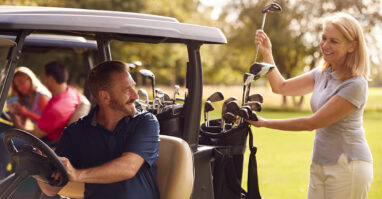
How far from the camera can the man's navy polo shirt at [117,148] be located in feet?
7.97

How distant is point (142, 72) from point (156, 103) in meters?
0.44

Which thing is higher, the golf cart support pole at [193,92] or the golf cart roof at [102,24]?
the golf cart roof at [102,24]

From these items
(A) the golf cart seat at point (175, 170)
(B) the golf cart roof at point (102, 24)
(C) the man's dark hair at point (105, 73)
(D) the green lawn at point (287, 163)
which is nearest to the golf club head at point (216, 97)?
(A) the golf cart seat at point (175, 170)

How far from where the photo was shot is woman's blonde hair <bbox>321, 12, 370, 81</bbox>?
266 centimetres

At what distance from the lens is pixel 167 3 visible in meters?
28.9

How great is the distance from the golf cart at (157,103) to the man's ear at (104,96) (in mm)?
272

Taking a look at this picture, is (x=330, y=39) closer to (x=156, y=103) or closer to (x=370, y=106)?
(x=156, y=103)

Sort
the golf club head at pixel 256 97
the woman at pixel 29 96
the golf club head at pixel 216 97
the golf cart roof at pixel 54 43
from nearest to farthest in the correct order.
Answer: the golf club head at pixel 256 97
the golf club head at pixel 216 97
the golf cart roof at pixel 54 43
the woman at pixel 29 96

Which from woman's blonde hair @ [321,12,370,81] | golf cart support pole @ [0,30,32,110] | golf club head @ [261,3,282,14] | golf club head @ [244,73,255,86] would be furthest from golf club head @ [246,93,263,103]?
golf cart support pole @ [0,30,32,110]

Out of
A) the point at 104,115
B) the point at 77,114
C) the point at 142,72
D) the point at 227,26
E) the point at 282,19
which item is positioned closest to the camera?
the point at 104,115

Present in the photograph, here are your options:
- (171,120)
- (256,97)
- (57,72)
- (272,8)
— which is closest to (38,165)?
(171,120)

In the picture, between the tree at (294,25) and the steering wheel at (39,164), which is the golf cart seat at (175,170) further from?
the tree at (294,25)

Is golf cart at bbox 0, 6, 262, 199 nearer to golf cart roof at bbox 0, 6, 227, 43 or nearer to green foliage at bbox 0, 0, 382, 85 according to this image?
golf cart roof at bbox 0, 6, 227, 43

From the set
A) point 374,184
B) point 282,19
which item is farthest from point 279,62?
point 374,184
